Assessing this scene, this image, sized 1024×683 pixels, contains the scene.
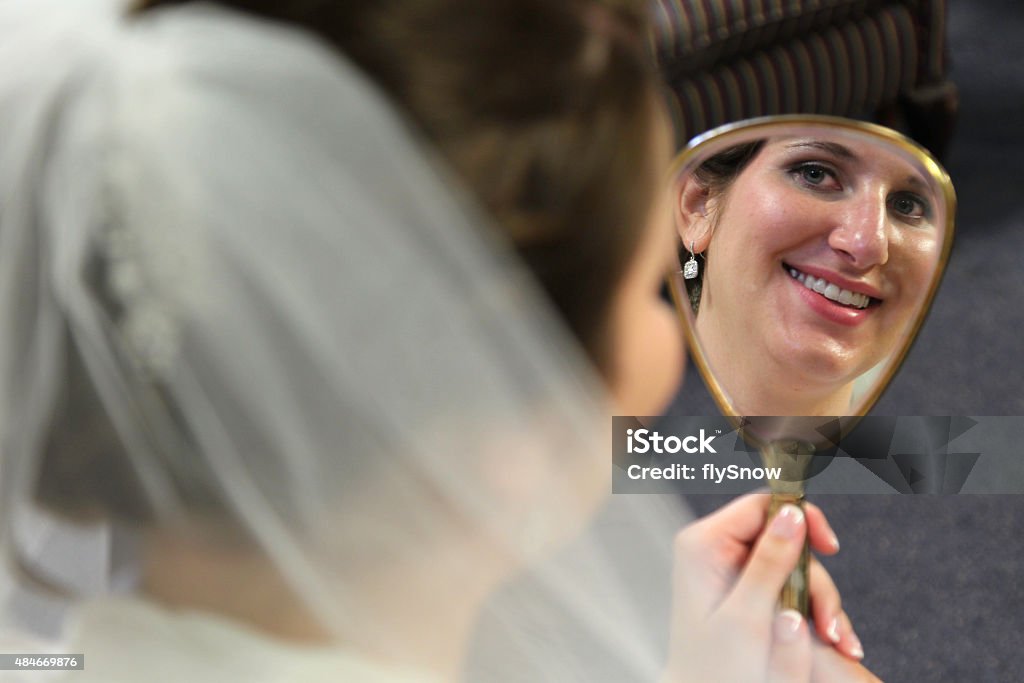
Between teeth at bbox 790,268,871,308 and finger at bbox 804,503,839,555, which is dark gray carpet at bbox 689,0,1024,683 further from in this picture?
teeth at bbox 790,268,871,308

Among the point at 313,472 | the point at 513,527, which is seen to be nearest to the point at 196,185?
the point at 313,472

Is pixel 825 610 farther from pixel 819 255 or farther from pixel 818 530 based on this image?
pixel 819 255

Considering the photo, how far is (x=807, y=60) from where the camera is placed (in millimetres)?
1870

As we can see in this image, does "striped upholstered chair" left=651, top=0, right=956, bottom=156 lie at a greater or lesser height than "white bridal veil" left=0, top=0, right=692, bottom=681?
lesser

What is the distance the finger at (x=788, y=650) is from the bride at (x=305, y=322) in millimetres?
189

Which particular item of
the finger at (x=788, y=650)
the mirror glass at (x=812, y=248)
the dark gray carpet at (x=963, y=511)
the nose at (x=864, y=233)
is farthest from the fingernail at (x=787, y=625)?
the dark gray carpet at (x=963, y=511)

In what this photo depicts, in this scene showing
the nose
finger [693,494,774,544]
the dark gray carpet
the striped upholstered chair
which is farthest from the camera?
the striped upholstered chair

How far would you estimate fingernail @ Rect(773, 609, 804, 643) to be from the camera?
75 centimetres

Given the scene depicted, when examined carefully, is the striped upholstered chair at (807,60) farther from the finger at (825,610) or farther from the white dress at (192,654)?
the white dress at (192,654)

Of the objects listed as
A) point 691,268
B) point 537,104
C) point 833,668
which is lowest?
point 833,668

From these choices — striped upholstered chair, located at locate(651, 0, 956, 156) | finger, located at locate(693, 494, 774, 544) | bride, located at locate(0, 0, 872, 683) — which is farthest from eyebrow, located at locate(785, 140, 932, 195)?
striped upholstered chair, located at locate(651, 0, 956, 156)

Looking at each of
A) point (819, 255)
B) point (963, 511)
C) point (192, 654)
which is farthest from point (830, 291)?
point (963, 511)

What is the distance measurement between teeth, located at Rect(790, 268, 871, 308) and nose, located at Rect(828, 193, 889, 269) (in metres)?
0.02

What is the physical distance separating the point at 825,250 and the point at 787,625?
25cm
